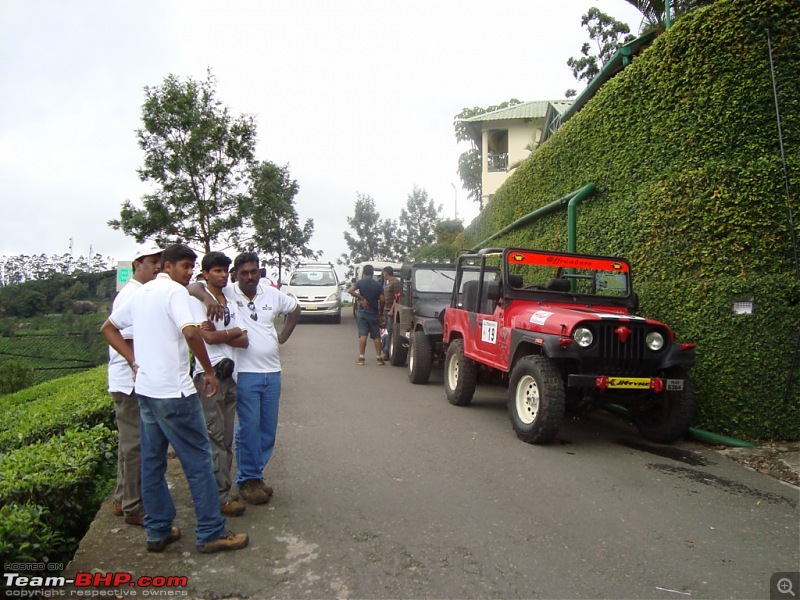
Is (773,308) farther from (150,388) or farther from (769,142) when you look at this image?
(150,388)

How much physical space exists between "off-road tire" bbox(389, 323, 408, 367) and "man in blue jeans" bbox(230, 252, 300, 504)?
7230mm

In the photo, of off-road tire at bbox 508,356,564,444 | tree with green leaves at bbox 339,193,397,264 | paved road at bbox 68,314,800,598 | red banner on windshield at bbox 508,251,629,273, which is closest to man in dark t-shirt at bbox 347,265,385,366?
red banner on windshield at bbox 508,251,629,273

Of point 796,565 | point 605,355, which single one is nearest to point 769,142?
point 605,355

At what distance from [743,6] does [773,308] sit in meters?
3.78

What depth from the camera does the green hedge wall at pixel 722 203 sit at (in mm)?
6516

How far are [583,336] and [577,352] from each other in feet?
0.63

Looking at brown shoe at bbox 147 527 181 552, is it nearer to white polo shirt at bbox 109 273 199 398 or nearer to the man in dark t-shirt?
white polo shirt at bbox 109 273 199 398

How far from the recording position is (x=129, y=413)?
4207 mm

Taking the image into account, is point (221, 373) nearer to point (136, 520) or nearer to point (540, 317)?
point (136, 520)

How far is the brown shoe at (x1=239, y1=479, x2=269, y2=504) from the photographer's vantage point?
4.56 meters

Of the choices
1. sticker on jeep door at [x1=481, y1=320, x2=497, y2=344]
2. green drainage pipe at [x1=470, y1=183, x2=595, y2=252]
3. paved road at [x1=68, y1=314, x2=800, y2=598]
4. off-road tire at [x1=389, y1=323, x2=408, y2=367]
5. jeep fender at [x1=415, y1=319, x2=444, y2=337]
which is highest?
green drainage pipe at [x1=470, y1=183, x2=595, y2=252]

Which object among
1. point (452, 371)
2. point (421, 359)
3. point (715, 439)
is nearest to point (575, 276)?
point (452, 371)

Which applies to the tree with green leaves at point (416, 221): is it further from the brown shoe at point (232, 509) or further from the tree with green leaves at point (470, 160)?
the brown shoe at point (232, 509)

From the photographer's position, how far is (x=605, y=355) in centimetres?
616
